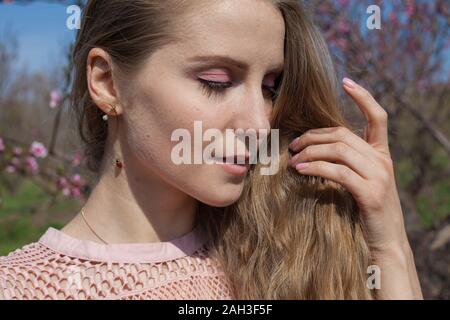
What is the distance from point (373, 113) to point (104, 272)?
75 centimetres

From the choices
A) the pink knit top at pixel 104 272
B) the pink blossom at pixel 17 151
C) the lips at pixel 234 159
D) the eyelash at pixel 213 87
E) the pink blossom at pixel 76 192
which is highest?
the pink blossom at pixel 17 151

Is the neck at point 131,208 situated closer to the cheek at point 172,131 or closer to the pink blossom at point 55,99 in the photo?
the cheek at point 172,131

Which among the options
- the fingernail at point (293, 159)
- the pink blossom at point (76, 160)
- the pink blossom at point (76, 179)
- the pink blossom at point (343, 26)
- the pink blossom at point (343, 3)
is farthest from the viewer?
the pink blossom at point (343, 3)

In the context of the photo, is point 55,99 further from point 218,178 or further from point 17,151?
point 218,178

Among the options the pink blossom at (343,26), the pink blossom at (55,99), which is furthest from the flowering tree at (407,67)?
the pink blossom at (55,99)

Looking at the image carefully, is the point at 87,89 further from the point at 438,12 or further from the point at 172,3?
the point at 438,12

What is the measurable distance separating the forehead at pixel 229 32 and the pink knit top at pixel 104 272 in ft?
1.63

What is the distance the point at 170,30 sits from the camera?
1316mm

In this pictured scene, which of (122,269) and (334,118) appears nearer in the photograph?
(122,269)

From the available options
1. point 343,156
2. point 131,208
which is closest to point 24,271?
point 131,208

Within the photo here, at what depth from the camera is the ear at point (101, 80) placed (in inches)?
55.2
